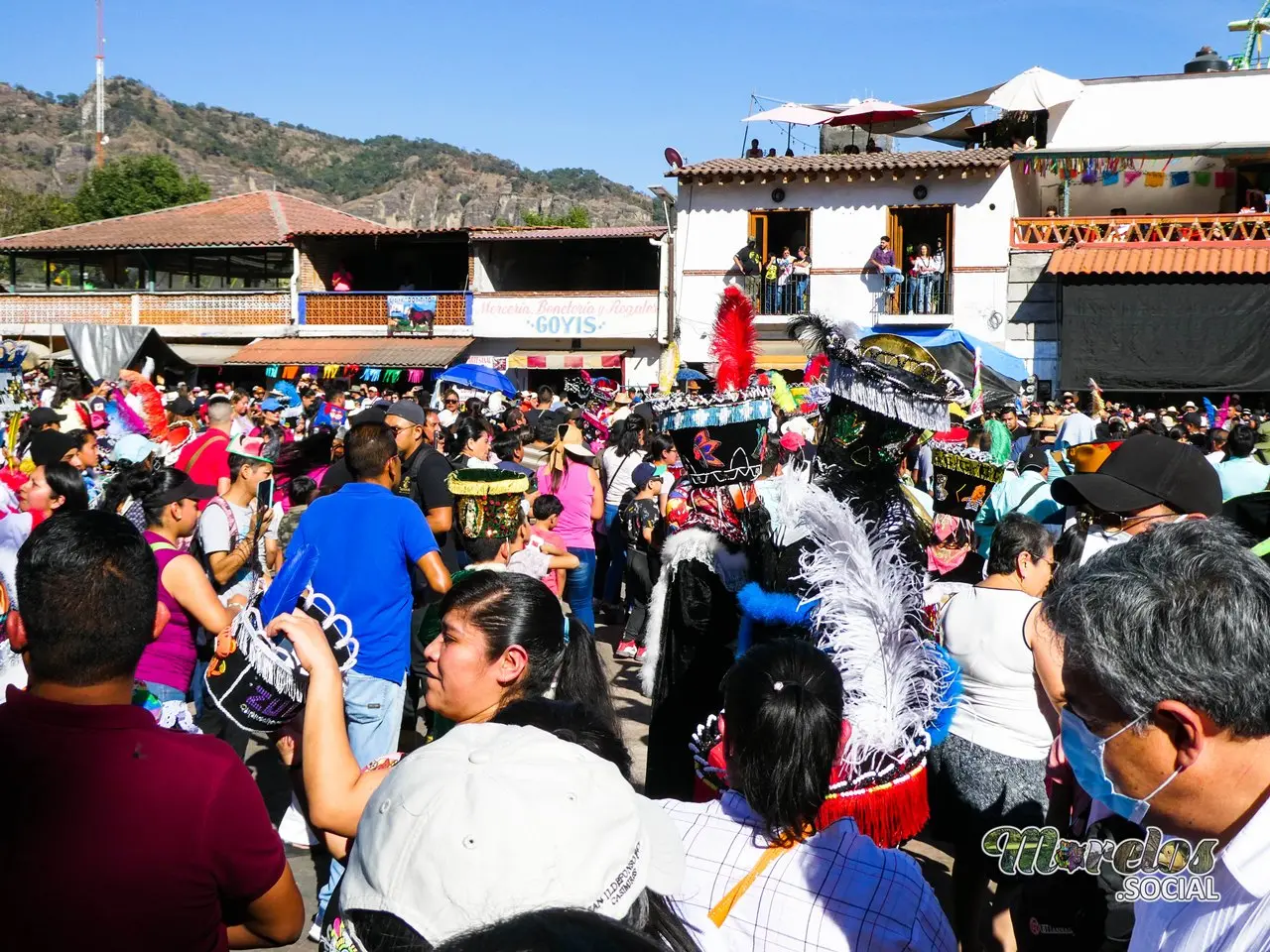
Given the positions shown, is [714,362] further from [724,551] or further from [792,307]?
[792,307]

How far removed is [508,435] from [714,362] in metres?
4.61

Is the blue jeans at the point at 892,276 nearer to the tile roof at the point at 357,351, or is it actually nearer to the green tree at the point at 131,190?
the tile roof at the point at 357,351

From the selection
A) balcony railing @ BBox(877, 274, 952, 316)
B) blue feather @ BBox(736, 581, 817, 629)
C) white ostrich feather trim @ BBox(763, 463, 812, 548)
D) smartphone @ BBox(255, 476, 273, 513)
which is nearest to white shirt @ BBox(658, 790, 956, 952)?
blue feather @ BBox(736, 581, 817, 629)

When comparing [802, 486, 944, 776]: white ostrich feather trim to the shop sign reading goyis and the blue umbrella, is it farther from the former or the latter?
the shop sign reading goyis

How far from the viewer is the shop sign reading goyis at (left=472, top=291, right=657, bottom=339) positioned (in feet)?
87.0

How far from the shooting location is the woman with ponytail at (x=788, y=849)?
2197 mm

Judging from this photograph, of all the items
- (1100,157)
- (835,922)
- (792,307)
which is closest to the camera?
(835,922)

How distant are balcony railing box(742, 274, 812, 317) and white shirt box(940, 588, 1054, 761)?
69.2ft

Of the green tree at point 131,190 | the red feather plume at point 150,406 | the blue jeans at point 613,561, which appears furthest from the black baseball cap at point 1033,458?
the green tree at point 131,190

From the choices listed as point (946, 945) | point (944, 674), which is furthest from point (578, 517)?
point (946, 945)

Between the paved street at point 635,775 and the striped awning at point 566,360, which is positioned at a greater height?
the striped awning at point 566,360

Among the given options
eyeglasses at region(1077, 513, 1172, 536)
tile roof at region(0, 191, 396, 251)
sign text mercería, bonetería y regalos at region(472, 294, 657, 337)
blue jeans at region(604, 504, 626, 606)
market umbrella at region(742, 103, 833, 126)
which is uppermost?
market umbrella at region(742, 103, 833, 126)

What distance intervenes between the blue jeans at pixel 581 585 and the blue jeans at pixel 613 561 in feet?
4.24

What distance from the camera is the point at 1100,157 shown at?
870 inches
